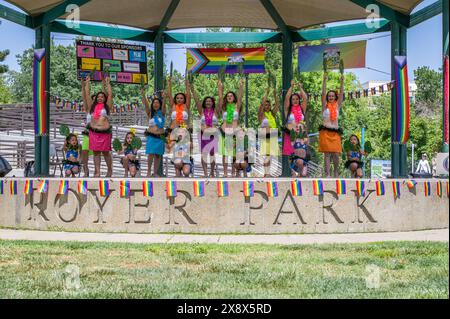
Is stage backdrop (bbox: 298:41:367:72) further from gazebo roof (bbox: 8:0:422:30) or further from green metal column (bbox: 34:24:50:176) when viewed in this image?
green metal column (bbox: 34:24:50:176)

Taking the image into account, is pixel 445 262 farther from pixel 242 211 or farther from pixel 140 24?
pixel 140 24

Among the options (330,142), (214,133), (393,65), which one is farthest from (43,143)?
(393,65)

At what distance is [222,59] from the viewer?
57.0 ft

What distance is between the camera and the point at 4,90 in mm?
74938

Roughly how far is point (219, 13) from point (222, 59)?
1071 mm

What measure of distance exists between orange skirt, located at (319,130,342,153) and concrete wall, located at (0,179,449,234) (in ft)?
7.80

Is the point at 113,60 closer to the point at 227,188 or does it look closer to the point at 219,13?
the point at 219,13

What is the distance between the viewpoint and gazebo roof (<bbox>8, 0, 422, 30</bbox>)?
15905 mm

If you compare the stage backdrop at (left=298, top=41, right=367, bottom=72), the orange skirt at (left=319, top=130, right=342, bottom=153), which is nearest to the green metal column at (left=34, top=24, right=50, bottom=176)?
Answer: the orange skirt at (left=319, top=130, right=342, bottom=153)

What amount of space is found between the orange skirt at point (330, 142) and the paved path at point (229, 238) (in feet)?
9.56

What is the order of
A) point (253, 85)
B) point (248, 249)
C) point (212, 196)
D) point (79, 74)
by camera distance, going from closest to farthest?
point (248, 249) → point (212, 196) → point (79, 74) → point (253, 85)
